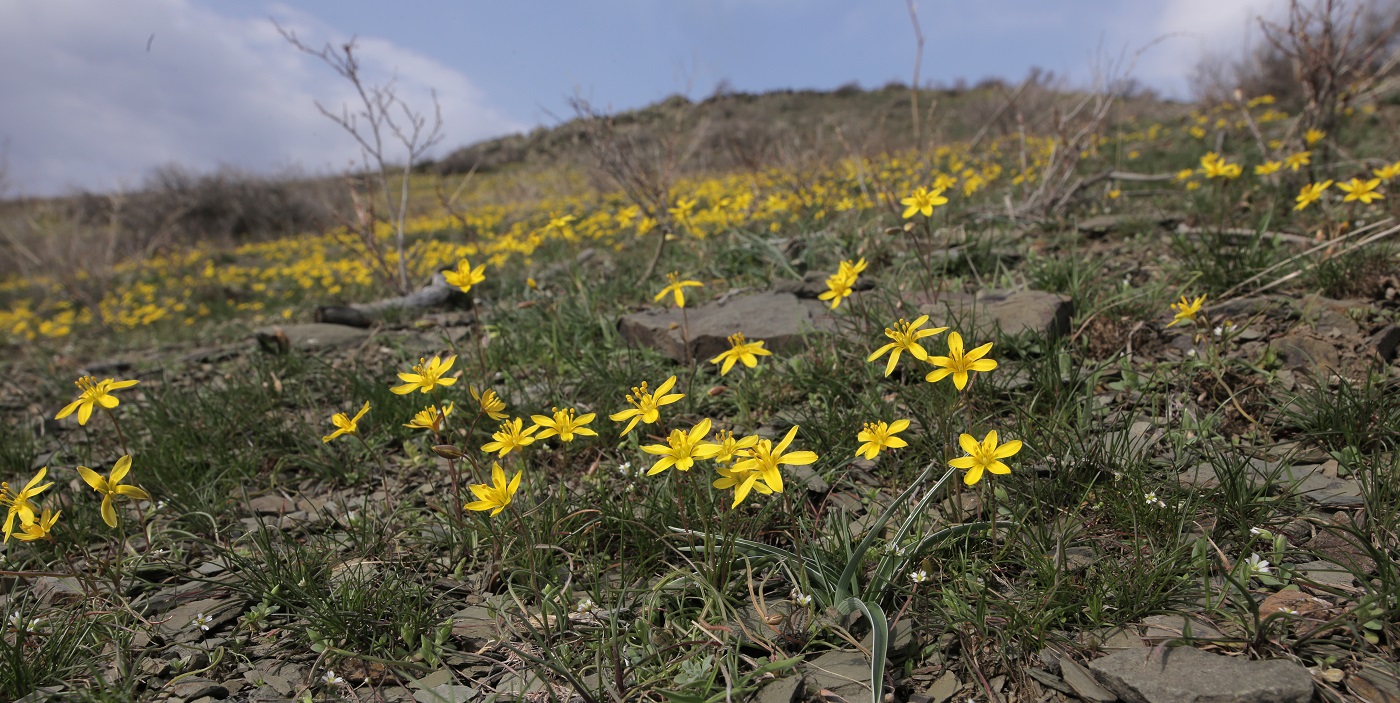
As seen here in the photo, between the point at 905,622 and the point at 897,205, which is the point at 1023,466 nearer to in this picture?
the point at 905,622

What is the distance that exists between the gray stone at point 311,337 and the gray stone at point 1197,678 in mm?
4336

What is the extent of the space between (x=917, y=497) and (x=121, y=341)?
910cm

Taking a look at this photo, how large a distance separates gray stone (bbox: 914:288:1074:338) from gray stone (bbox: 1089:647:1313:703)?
53.5 inches

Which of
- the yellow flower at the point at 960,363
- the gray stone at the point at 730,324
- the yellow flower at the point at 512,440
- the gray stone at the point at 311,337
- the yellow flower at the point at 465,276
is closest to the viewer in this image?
the yellow flower at the point at 960,363

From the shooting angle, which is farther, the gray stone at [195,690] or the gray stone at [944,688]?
the gray stone at [195,690]

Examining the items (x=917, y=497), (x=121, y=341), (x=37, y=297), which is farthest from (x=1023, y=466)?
(x=37, y=297)

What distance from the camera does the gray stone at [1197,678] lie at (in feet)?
4.30

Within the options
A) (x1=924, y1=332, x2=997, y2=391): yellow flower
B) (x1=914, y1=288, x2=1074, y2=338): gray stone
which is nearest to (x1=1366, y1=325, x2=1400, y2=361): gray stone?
(x1=914, y1=288, x2=1074, y2=338): gray stone

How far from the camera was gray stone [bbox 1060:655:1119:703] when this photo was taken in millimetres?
1430

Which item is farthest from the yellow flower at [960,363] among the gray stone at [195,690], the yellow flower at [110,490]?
the yellow flower at [110,490]

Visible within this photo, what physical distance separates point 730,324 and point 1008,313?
1301 millimetres

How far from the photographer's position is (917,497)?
2150 mm

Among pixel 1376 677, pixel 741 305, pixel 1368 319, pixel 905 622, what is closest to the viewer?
pixel 1376 677

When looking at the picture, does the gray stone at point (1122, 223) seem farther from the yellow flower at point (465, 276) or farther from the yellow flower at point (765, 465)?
the yellow flower at point (465, 276)
